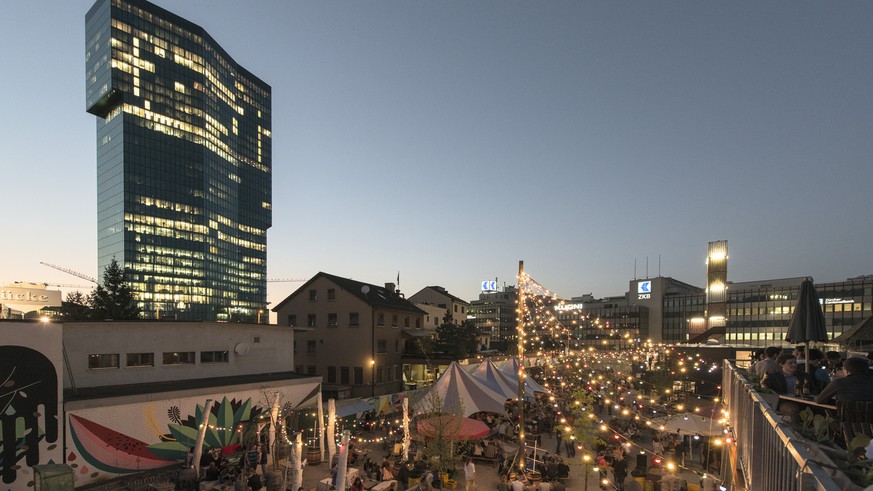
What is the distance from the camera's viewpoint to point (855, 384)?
5.28m

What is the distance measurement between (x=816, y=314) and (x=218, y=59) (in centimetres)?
18248

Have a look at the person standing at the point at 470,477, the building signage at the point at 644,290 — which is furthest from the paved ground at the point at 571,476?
the building signage at the point at 644,290

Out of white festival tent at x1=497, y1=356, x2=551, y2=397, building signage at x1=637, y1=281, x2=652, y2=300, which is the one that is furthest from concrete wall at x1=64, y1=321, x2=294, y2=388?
building signage at x1=637, y1=281, x2=652, y2=300

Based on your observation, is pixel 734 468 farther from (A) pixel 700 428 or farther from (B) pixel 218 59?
(B) pixel 218 59

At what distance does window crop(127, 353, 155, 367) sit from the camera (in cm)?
1959

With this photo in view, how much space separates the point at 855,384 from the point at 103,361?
22873mm

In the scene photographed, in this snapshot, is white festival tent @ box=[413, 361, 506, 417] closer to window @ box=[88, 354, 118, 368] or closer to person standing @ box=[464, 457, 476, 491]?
person standing @ box=[464, 457, 476, 491]

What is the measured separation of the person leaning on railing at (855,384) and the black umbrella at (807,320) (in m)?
5.31

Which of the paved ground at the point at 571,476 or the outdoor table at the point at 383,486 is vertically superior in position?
the outdoor table at the point at 383,486

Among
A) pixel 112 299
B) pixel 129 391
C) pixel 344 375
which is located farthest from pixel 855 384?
pixel 112 299

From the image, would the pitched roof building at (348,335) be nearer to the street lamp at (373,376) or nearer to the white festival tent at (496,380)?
the street lamp at (373,376)

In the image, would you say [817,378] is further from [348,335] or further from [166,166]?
[166,166]

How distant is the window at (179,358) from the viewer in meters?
20.8

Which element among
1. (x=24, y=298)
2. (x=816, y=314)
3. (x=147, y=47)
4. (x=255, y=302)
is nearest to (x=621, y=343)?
(x=816, y=314)
